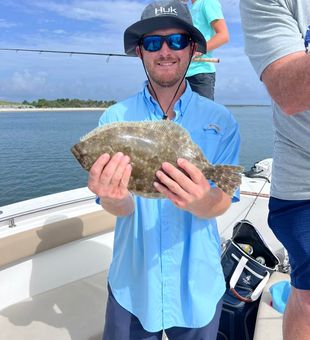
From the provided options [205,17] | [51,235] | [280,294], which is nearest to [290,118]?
[280,294]

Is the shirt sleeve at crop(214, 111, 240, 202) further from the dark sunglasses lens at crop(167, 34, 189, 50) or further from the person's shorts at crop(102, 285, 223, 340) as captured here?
the person's shorts at crop(102, 285, 223, 340)

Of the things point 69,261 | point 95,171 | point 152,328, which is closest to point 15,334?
point 69,261

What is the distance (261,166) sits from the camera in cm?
565

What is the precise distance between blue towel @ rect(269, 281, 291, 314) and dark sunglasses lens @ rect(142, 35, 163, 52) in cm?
223

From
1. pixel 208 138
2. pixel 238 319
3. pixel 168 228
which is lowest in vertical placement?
pixel 238 319

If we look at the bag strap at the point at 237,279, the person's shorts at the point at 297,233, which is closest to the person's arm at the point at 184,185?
the person's shorts at the point at 297,233


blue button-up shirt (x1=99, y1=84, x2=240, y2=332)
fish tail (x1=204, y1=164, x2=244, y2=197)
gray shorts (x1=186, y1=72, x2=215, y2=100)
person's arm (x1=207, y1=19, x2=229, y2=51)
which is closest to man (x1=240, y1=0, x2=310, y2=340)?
fish tail (x1=204, y1=164, x2=244, y2=197)

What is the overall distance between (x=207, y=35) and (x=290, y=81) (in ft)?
10.7

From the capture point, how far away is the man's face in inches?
84.5

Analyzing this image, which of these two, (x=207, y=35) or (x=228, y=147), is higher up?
(x=207, y=35)

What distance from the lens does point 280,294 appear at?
3031 mm

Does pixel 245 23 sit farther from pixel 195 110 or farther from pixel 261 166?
pixel 261 166

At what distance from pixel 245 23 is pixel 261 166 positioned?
13.8ft

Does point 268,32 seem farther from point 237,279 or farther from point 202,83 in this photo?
point 202,83
